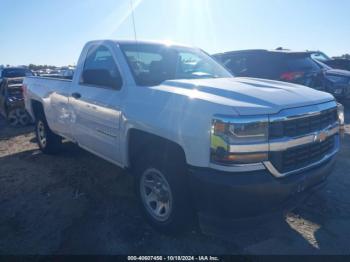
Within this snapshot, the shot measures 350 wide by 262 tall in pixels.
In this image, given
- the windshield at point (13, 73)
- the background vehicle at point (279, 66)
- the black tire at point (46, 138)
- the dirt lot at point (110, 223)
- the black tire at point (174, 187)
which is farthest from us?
the windshield at point (13, 73)

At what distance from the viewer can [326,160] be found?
122 inches

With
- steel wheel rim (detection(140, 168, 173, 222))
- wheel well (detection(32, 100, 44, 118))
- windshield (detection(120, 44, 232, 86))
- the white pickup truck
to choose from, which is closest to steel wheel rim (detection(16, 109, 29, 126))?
wheel well (detection(32, 100, 44, 118))

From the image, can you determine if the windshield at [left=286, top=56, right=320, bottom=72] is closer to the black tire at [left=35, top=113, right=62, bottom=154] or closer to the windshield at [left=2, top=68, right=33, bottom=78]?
the black tire at [left=35, top=113, right=62, bottom=154]

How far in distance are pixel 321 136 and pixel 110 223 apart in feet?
7.89

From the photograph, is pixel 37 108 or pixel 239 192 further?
pixel 37 108

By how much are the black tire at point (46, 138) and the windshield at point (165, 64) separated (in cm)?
286

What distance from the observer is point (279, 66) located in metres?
8.07

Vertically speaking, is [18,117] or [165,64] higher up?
[165,64]

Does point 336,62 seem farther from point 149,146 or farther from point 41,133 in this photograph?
point 149,146

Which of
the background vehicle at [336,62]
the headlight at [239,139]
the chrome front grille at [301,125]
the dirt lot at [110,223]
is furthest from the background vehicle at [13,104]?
the background vehicle at [336,62]

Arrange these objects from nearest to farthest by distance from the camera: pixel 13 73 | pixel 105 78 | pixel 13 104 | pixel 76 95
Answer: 1. pixel 105 78
2. pixel 76 95
3. pixel 13 104
4. pixel 13 73

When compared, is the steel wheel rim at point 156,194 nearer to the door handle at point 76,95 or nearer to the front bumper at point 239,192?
the front bumper at point 239,192

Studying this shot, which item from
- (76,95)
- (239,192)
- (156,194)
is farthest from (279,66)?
(239,192)

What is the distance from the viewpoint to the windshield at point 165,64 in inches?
141
